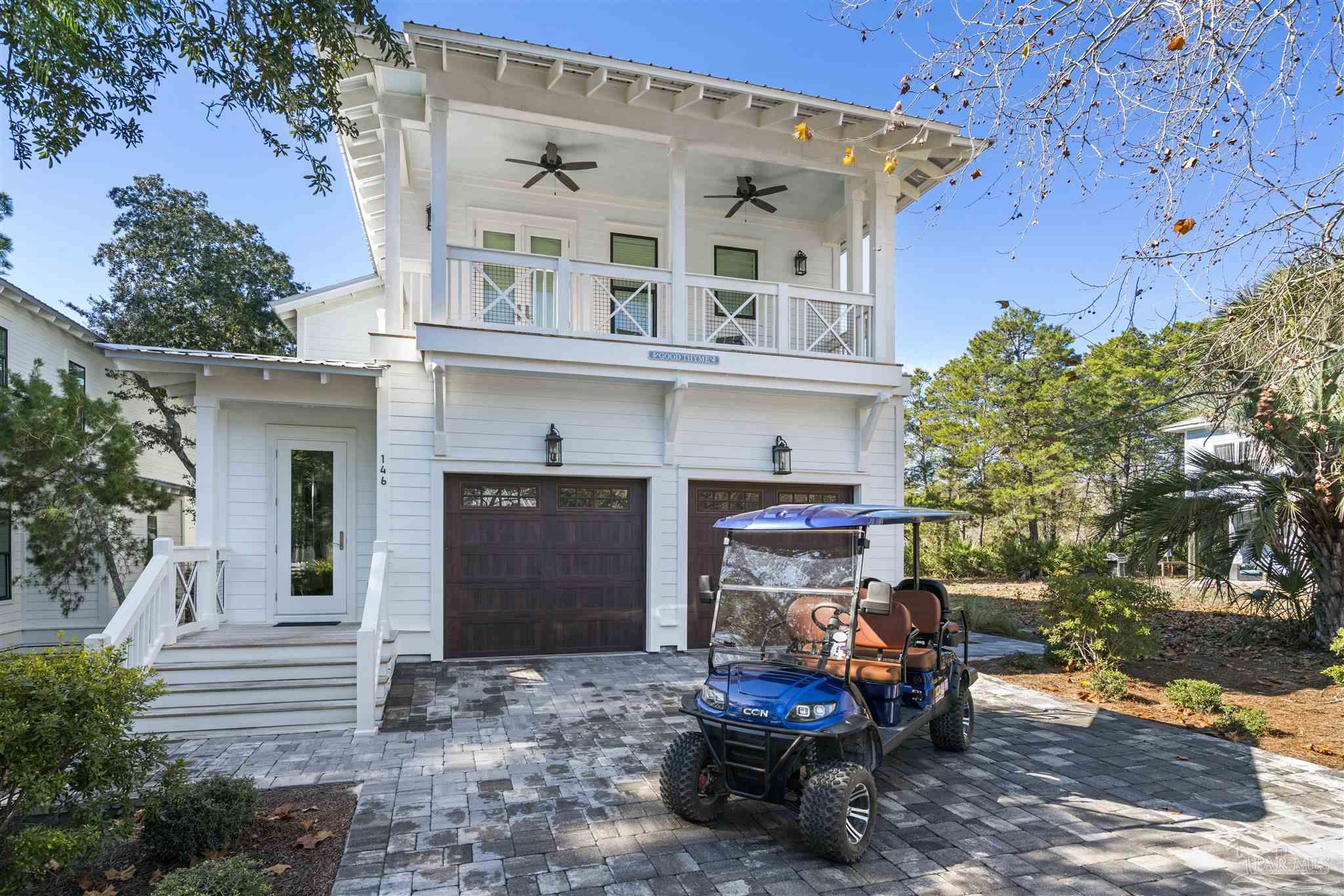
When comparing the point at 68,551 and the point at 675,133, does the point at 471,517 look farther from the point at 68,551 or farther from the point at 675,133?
the point at 68,551

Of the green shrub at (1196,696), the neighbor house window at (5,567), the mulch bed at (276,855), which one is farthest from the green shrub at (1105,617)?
the neighbor house window at (5,567)

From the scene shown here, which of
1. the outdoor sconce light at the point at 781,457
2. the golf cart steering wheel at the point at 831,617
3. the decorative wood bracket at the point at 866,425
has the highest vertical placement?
the decorative wood bracket at the point at 866,425

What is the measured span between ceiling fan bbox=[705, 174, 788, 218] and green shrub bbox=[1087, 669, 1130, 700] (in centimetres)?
701

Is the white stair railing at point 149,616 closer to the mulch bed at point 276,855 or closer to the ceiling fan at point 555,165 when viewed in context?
the mulch bed at point 276,855

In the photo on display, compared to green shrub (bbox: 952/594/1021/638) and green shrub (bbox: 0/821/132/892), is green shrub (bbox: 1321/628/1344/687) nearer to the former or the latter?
green shrub (bbox: 952/594/1021/638)

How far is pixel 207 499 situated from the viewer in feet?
26.1

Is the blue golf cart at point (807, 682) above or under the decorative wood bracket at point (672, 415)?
under

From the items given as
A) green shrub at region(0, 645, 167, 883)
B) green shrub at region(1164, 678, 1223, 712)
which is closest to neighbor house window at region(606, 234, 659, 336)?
green shrub at region(0, 645, 167, 883)

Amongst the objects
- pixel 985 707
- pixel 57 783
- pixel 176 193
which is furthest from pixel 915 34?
pixel 176 193

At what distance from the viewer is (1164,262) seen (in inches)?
152

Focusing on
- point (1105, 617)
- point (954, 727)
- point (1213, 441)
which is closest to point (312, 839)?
point (954, 727)

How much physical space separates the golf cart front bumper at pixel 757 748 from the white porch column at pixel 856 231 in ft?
24.3

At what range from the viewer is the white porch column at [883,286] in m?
9.70

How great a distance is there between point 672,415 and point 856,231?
376cm
